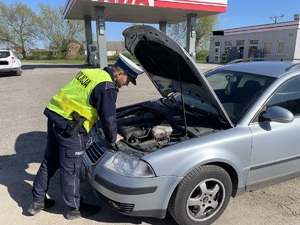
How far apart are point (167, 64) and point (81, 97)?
110 centimetres

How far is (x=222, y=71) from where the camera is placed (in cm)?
366

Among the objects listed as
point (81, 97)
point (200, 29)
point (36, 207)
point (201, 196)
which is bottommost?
point (36, 207)

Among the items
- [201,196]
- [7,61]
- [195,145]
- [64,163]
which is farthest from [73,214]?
[7,61]

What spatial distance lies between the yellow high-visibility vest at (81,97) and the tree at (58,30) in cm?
3903

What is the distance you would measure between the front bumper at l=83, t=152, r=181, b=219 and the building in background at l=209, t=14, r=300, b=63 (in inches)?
917

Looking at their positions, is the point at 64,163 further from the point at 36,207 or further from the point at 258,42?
the point at 258,42

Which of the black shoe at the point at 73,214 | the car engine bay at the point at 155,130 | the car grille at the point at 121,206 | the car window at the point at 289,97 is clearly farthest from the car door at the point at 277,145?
the black shoe at the point at 73,214

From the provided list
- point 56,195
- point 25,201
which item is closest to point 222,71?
point 56,195

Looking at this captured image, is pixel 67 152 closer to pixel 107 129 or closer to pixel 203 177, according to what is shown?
pixel 107 129

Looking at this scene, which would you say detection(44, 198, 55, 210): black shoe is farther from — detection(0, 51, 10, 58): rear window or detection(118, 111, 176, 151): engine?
detection(0, 51, 10, 58): rear window

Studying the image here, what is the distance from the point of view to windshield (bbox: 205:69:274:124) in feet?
9.20

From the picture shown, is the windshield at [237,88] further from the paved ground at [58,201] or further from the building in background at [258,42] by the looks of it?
the building in background at [258,42]

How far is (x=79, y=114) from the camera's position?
247cm

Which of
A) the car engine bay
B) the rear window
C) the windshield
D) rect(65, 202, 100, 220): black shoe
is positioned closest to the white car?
the rear window
